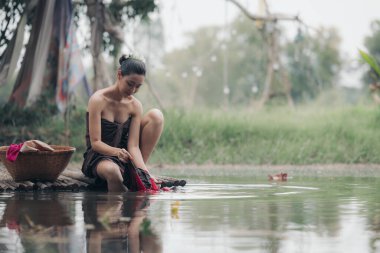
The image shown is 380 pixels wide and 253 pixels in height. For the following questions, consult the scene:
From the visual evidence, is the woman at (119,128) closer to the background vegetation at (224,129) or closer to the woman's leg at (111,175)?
the woman's leg at (111,175)

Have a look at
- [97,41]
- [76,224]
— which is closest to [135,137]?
[76,224]

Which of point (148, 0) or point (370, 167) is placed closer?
point (370, 167)

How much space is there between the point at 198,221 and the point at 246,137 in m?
11.8

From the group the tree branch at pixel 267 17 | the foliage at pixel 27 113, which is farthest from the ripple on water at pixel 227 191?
the tree branch at pixel 267 17

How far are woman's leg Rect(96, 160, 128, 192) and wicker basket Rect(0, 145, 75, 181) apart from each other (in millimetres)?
510

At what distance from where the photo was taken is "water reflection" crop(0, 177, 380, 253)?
4.85 m

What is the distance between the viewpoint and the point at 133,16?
729 inches

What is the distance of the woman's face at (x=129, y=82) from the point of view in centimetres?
866

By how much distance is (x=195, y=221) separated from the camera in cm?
605

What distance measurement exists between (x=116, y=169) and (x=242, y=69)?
61747 mm

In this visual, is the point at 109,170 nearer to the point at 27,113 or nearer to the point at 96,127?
the point at 96,127

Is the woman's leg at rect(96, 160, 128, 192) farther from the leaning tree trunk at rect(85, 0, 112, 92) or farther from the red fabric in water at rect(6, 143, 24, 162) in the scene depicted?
the leaning tree trunk at rect(85, 0, 112, 92)

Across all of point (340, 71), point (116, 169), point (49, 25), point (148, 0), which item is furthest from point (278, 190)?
point (340, 71)

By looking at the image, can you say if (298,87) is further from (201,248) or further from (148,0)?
(201,248)
